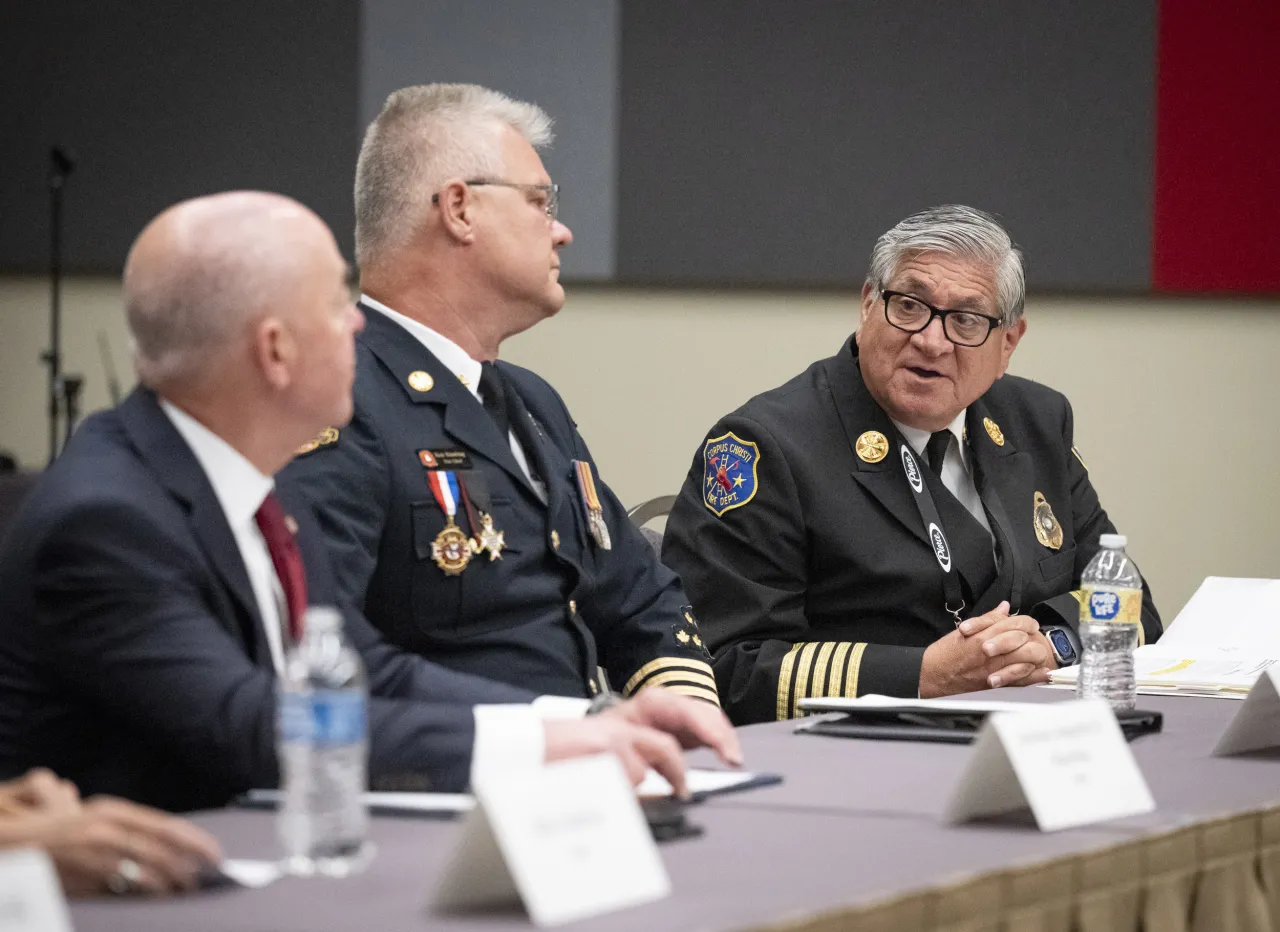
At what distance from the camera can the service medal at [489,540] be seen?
2.43 meters

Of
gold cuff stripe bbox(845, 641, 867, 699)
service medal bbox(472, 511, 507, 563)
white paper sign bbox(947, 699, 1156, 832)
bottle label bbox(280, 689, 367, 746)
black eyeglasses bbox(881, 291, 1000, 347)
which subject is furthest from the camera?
black eyeglasses bbox(881, 291, 1000, 347)

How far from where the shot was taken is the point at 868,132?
15.0 feet

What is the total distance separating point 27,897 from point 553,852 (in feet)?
1.09

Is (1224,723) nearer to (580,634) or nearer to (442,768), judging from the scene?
(580,634)

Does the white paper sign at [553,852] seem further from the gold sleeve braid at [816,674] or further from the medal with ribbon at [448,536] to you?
the gold sleeve braid at [816,674]

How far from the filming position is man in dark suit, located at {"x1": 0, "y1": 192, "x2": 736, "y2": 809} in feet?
5.14

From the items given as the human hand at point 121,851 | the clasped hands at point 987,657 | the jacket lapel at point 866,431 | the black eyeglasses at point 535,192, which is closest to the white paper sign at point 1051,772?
the human hand at point 121,851

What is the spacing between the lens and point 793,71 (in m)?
4.62

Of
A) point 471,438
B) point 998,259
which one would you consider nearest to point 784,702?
point 471,438

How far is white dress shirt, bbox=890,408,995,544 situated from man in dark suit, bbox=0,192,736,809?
145 cm

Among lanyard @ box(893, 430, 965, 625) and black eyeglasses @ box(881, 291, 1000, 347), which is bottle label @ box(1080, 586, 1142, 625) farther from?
black eyeglasses @ box(881, 291, 1000, 347)

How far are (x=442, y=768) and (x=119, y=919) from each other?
47 centimetres

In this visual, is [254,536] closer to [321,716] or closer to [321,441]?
[321,716]

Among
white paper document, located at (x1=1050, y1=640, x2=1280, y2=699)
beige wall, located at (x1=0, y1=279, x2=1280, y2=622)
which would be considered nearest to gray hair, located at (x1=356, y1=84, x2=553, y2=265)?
white paper document, located at (x1=1050, y1=640, x2=1280, y2=699)
